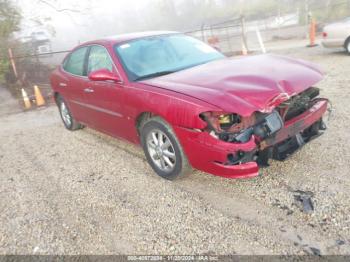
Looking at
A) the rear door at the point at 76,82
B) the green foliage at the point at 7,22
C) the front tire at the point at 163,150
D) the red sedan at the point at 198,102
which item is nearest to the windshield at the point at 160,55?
the red sedan at the point at 198,102

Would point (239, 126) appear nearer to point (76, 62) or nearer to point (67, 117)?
point (76, 62)

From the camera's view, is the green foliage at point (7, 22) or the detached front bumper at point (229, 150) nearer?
the detached front bumper at point (229, 150)

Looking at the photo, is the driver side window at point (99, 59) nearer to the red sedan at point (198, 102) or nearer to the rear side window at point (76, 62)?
the red sedan at point (198, 102)

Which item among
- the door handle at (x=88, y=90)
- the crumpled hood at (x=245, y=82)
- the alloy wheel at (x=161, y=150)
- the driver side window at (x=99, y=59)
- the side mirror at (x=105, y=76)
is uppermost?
the driver side window at (x=99, y=59)

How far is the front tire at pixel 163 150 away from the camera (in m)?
3.49

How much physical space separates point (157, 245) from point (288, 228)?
1.10m

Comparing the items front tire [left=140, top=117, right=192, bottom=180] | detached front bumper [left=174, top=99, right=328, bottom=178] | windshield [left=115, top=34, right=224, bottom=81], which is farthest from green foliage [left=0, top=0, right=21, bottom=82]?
detached front bumper [left=174, top=99, right=328, bottom=178]

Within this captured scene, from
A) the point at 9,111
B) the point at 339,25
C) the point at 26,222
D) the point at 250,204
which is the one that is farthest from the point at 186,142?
the point at 339,25

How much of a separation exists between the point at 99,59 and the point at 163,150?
1740mm

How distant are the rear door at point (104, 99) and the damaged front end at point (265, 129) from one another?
1436mm

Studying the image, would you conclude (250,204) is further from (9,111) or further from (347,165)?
(9,111)

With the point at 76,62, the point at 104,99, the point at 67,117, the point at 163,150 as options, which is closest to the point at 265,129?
the point at 163,150

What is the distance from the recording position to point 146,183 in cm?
386

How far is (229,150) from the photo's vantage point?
2.99 m
